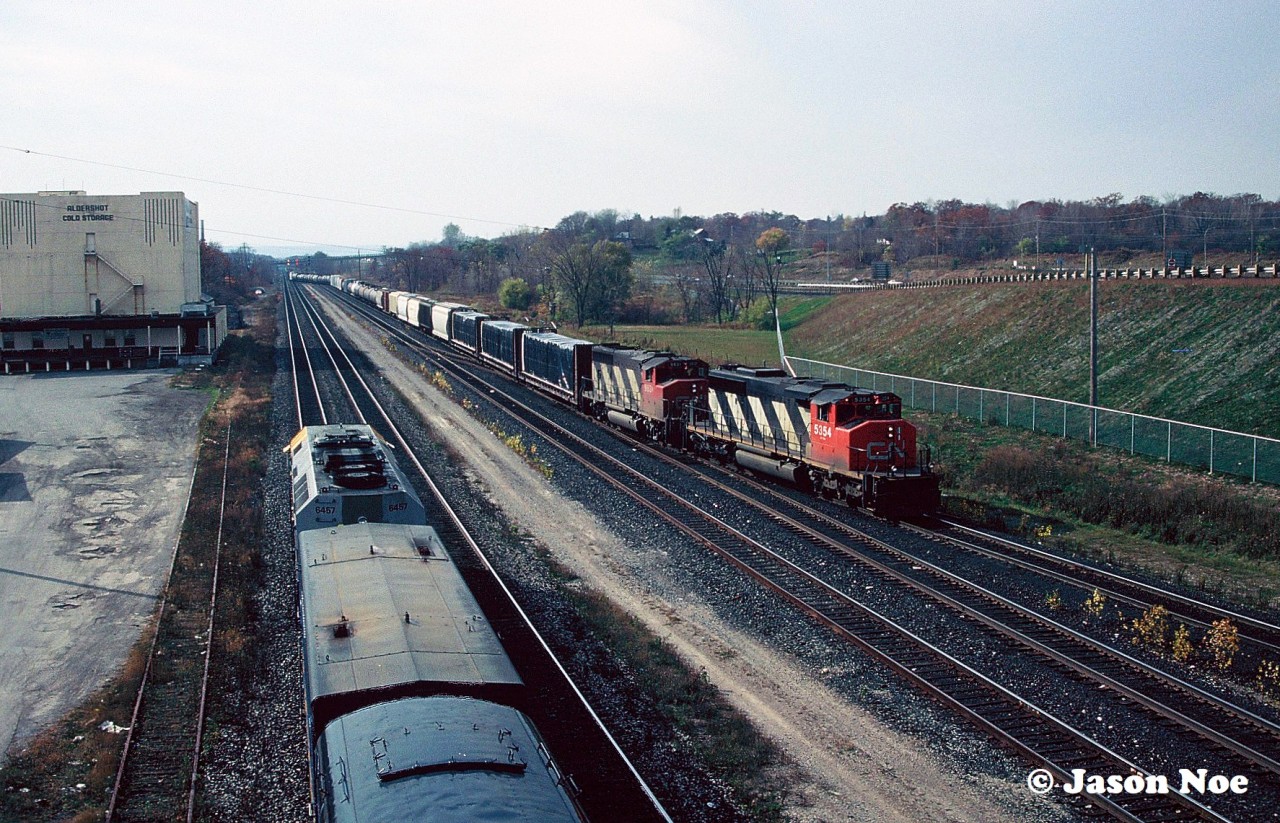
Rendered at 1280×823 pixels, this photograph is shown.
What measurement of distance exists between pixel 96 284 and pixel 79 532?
155 feet

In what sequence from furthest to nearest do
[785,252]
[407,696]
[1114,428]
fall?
[785,252] → [1114,428] → [407,696]

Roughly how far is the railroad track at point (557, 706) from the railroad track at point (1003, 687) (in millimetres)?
5004

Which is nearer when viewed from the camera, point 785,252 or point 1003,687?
point 1003,687

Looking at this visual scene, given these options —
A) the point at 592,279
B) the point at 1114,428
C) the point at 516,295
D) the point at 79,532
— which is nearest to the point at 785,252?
the point at 516,295

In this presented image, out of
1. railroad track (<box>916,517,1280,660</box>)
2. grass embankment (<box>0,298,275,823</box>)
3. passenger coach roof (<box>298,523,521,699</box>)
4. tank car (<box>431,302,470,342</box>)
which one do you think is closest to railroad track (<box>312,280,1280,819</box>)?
railroad track (<box>916,517,1280,660</box>)

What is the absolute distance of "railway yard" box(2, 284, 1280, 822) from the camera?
12.1m

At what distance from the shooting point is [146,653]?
1677 cm

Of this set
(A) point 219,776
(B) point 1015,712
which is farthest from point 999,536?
(A) point 219,776

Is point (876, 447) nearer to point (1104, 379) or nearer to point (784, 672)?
point (784, 672)

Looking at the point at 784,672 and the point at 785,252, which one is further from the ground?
the point at 785,252

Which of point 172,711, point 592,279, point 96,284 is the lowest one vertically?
point 172,711

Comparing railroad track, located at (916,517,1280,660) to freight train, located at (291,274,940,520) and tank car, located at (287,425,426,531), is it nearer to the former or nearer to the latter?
freight train, located at (291,274,940,520)

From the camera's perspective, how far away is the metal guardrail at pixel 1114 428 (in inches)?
1199

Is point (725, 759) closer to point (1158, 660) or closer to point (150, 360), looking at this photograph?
point (1158, 660)
